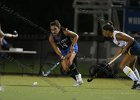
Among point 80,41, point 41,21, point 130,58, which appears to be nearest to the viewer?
point 130,58

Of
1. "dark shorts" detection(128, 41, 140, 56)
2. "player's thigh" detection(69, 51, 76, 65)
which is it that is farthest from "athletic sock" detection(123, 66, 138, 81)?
"player's thigh" detection(69, 51, 76, 65)

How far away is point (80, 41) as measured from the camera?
78.2ft

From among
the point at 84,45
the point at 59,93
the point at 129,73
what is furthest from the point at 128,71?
the point at 84,45

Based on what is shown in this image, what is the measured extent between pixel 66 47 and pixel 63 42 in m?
0.18

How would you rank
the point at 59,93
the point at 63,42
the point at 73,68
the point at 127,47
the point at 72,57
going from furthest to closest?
the point at 63,42, the point at 72,57, the point at 73,68, the point at 127,47, the point at 59,93

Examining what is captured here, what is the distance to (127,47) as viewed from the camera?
16.2 meters

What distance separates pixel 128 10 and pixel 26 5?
51.5ft

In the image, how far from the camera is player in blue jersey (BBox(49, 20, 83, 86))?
17188 millimetres

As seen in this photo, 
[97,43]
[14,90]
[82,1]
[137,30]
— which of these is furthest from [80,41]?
[14,90]

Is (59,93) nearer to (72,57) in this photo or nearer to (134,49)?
(72,57)

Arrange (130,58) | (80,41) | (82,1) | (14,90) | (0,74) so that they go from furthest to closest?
1. (82,1)
2. (80,41)
3. (0,74)
4. (130,58)
5. (14,90)

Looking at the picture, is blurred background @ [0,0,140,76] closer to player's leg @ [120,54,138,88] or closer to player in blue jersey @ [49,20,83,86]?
player in blue jersey @ [49,20,83,86]

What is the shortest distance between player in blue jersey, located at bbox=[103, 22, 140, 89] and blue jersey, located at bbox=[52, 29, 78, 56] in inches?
60.8

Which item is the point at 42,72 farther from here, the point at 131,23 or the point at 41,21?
the point at 41,21
